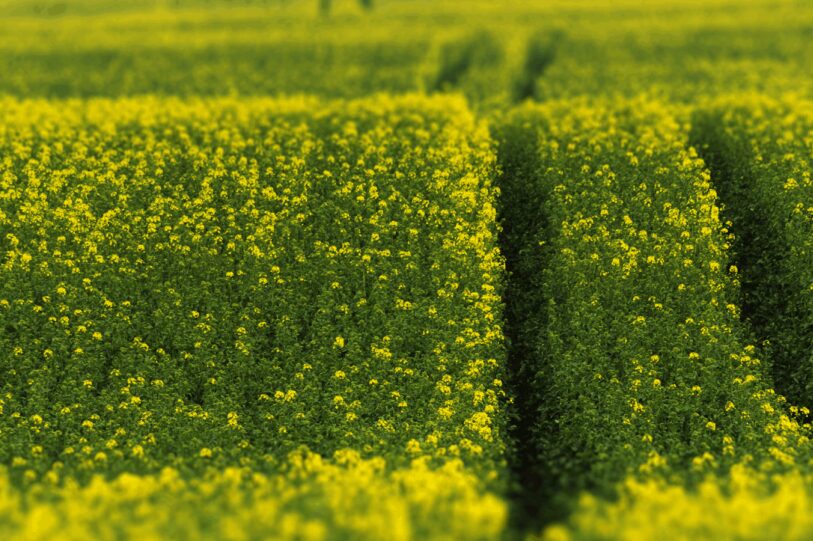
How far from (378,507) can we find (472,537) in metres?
1.21

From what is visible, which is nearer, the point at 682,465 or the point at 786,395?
the point at 682,465

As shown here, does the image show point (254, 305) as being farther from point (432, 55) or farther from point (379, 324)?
point (432, 55)

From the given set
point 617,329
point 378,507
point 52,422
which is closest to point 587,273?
point 617,329

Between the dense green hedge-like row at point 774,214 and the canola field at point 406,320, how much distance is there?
70 millimetres

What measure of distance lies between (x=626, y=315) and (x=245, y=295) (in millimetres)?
7200

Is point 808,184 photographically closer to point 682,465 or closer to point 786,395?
point 786,395

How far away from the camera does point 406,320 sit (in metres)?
14.7

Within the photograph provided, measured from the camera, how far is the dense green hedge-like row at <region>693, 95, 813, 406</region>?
1516 centimetres

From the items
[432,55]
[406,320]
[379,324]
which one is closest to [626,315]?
[406,320]

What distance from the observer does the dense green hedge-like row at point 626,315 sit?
1278 centimetres

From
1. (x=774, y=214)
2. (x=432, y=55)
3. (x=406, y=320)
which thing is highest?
(x=432, y=55)

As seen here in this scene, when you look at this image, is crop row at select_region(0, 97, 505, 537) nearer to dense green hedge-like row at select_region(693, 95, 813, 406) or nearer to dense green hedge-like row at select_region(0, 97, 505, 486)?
dense green hedge-like row at select_region(0, 97, 505, 486)

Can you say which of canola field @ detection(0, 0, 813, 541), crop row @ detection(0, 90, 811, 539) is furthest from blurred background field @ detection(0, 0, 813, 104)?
crop row @ detection(0, 90, 811, 539)

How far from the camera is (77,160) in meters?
18.2
